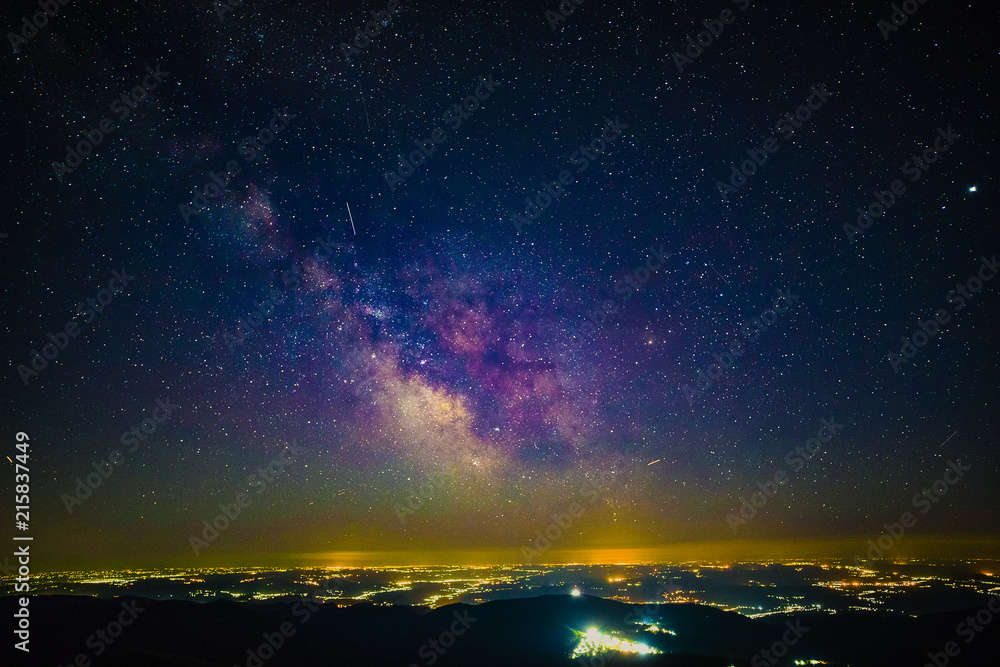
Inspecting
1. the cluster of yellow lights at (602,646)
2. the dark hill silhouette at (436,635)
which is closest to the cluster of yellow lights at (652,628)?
the dark hill silhouette at (436,635)

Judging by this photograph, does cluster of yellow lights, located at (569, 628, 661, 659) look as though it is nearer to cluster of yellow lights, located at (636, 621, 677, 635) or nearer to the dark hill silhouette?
the dark hill silhouette

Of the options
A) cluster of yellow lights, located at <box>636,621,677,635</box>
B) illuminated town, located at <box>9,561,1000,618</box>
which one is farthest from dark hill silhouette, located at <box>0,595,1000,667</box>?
illuminated town, located at <box>9,561,1000,618</box>

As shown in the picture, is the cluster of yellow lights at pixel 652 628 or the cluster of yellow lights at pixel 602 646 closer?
the cluster of yellow lights at pixel 602 646

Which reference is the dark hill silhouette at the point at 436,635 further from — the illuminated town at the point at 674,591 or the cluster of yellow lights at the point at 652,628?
the illuminated town at the point at 674,591

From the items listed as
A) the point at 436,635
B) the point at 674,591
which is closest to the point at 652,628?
the point at 436,635

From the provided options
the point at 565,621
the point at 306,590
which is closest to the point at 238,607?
the point at 565,621
